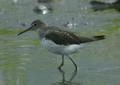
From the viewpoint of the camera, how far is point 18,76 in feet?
30.5

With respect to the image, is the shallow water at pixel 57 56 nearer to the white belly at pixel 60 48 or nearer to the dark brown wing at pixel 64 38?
the white belly at pixel 60 48

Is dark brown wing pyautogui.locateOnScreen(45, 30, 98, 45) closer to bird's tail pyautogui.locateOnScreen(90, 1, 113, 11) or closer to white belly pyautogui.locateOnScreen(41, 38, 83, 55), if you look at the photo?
white belly pyautogui.locateOnScreen(41, 38, 83, 55)

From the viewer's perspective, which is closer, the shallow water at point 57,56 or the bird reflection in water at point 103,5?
the shallow water at point 57,56

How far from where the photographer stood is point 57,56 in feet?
36.2

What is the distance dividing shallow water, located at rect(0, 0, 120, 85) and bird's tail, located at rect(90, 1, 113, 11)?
0.33 meters

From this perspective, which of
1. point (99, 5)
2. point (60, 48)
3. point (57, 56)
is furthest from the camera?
point (99, 5)

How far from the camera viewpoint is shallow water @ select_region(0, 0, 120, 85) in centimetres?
909

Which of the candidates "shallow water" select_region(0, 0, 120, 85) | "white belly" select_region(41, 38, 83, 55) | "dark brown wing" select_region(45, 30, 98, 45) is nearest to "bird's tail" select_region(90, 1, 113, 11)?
"shallow water" select_region(0, 0, 120, 85)

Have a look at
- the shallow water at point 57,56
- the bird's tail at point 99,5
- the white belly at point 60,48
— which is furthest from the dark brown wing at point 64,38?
the bird's tail at point 99,5

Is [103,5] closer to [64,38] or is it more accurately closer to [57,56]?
[57,56]

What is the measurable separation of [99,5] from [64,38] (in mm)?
6856

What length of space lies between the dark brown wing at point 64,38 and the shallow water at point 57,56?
40cm

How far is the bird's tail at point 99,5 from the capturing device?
16467mm

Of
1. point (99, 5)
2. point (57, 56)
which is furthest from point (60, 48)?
Result: point (99, 5)
